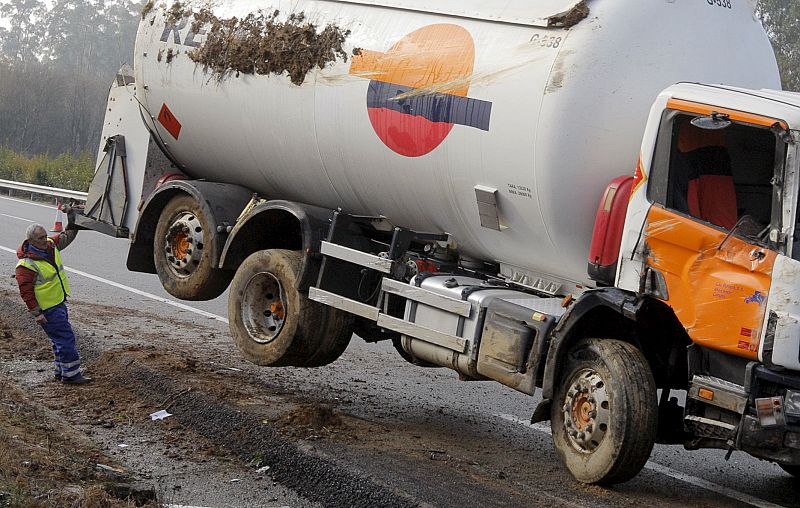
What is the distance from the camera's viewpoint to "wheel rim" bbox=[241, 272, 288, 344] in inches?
341

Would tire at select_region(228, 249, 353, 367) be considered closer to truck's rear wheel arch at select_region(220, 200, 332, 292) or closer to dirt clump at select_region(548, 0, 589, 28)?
truck's rear wheel arch at select_region(220, 200, 332, 292)

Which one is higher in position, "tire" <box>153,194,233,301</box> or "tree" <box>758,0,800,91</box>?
"tree" <box>758,0,800,91</box>

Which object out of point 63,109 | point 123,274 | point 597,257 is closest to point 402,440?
point 597,257

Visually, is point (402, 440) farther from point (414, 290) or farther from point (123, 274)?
point (123, 274)

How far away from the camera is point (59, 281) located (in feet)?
31.3

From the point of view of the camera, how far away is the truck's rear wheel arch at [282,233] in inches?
327

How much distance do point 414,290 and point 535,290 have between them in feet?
2.85

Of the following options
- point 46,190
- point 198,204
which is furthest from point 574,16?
point 46,190

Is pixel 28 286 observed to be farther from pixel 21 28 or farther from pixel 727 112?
pixel 21 28

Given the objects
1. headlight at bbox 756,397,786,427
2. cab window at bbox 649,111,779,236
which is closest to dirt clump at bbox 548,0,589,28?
cab window at bbox 649,111,779,236

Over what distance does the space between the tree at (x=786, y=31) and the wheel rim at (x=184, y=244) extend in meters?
20.5

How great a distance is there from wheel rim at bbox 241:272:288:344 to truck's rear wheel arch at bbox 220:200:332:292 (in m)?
0.38

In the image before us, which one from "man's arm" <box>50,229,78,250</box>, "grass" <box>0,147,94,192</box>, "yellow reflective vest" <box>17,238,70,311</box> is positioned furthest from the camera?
"grass" <box>0,147,94,192</box>

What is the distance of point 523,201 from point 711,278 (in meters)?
1.40
